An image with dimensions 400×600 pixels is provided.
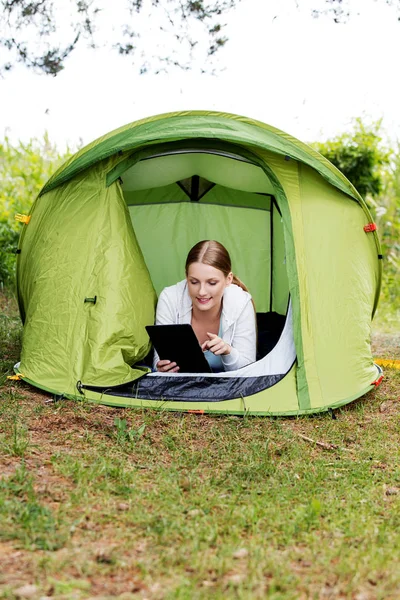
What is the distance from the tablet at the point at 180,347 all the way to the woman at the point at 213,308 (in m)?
0.05

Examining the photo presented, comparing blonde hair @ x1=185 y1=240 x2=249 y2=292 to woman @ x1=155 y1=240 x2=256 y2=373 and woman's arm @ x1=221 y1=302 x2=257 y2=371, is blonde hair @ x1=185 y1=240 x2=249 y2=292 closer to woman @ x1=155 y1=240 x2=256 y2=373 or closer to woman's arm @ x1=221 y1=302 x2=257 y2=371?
woman @ x1=155 y1=240 x2=256 y2=373

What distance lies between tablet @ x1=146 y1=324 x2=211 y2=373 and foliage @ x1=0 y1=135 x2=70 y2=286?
405cm

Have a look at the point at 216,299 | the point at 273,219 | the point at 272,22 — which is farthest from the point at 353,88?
the point at 216,299

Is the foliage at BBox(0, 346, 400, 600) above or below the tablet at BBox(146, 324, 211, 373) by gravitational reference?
below

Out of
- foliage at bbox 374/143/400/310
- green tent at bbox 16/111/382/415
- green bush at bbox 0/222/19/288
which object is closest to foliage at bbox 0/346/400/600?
green tent at bbox 16/111/382/415

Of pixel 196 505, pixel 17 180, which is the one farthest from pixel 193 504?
pixel 17 180

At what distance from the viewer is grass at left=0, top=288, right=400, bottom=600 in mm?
1840

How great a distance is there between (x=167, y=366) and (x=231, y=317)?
0.48 m

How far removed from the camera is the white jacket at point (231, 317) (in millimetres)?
3762

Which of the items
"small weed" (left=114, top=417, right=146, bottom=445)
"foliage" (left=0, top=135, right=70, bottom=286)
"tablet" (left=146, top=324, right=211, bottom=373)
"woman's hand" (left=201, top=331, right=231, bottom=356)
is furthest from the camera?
"foliage" (left=0, top=135, right=70, bottom=286)

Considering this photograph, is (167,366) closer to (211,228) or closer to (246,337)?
(246,337)

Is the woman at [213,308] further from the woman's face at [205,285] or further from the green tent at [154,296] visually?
the green tent at [154,296]

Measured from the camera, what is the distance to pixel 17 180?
27.9 ft

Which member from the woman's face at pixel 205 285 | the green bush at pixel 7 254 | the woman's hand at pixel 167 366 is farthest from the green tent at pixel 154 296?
the green bush at pixel 7 254
